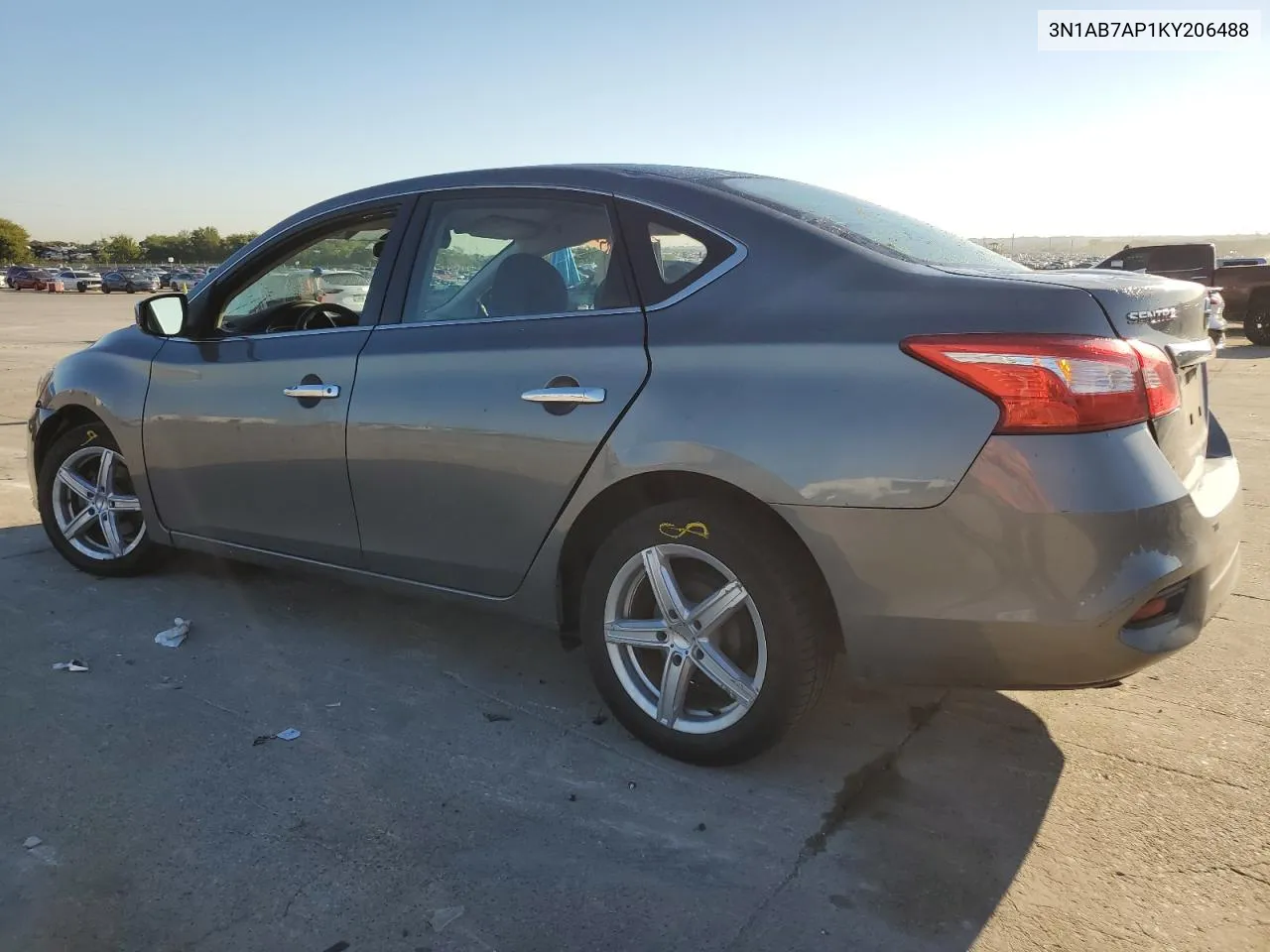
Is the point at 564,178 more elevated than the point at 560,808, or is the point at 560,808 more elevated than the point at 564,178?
the point at 564,178

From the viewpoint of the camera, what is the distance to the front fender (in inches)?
165

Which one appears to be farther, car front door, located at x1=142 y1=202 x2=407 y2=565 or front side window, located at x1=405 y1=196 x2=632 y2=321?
car front door, located at x1=142 y1=202 x2=407 y2=565

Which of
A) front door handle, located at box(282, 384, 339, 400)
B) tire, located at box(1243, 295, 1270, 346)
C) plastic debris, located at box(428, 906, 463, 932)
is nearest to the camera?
plastic debris, located at box(428, 906, 463, 932)

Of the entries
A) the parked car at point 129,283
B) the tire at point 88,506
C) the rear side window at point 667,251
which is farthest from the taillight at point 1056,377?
the parked car at point 129,283

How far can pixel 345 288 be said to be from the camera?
397 cm

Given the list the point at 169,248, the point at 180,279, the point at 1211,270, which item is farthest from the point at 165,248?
the point at 1211,270

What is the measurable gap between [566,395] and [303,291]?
5.78ft

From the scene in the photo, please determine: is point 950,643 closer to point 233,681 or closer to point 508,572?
point 508,572

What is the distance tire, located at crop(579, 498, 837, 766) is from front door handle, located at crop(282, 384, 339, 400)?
1190 mm

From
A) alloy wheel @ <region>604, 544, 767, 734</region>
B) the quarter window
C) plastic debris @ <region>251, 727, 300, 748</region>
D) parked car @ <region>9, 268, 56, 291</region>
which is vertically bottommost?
plastic debris @ <region>251, 727, 300, 748</region>

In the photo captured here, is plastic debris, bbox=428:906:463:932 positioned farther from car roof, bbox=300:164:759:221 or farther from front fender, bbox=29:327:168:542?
front fender, bbox=29:327:168:542

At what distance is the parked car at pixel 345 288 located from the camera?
376cm

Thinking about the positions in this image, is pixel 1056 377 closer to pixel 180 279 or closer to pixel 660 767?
pixel 660 767

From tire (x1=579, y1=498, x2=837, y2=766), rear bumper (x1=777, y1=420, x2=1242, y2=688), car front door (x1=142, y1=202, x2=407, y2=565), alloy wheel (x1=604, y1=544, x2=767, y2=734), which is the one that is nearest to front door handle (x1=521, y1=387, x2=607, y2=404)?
tire (x1=579, y1=498, x2=837, y2=766)
